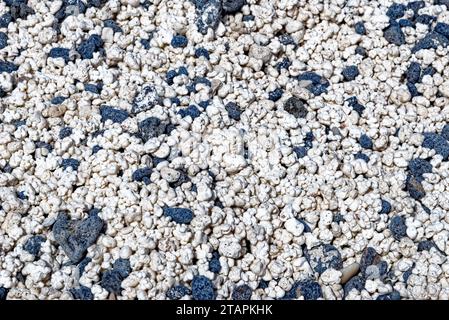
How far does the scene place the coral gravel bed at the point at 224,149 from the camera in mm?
2561

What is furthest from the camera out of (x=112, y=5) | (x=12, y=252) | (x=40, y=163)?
(x=112, y=5)

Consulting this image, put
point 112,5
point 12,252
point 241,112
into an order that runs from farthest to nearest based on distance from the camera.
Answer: point 112,5
point 241,112
point 12,252

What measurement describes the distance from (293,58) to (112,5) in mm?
734

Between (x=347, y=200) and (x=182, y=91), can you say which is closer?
(x=347, y=200)

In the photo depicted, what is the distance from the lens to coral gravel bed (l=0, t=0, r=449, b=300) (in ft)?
8.40

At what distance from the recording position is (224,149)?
2783 mm

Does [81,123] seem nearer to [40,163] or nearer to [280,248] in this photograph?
→ [40,163]

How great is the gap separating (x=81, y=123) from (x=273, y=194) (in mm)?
709

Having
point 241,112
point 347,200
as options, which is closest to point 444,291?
point 347,200

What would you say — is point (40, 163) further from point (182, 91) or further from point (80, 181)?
point (182, 91)

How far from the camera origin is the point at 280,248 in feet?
8.73

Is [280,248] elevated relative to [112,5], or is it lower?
lower

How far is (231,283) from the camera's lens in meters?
2.55
